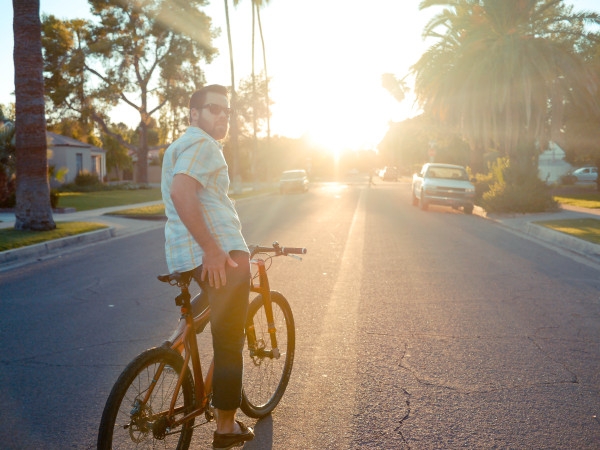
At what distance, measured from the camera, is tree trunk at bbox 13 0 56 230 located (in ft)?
45.0

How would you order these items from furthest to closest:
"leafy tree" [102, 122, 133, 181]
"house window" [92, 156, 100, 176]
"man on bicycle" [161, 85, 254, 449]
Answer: "leafy tree" [102, 122, 133, 181]
"house window" [92, 156, 100, 176]
"man on bicycle" [161, 85, 254, 449]

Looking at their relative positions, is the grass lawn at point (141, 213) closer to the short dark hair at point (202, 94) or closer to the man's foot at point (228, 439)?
the man's foot at point (228, 439)

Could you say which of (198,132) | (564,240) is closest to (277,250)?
(198,132)

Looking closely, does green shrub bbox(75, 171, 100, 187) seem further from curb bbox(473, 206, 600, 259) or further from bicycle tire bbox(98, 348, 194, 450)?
bicycle tire bbox(98, 348, 194, 450)

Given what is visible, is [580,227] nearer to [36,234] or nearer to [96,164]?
[36,234]

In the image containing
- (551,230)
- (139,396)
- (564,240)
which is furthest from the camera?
(551,230)

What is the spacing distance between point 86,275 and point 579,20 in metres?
24.5

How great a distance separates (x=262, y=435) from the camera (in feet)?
12.0

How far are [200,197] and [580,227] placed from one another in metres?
14.4

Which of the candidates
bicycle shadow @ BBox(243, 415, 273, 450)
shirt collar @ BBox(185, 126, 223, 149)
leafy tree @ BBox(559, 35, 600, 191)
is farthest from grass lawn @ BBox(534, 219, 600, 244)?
leafy tree @ BBox(559, 35, 600, 191)

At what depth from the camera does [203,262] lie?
113 inches

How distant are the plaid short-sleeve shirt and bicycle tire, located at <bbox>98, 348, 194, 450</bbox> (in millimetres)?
476

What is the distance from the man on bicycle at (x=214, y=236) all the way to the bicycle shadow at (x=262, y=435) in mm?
259

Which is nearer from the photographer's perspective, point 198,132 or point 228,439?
point 198,132
